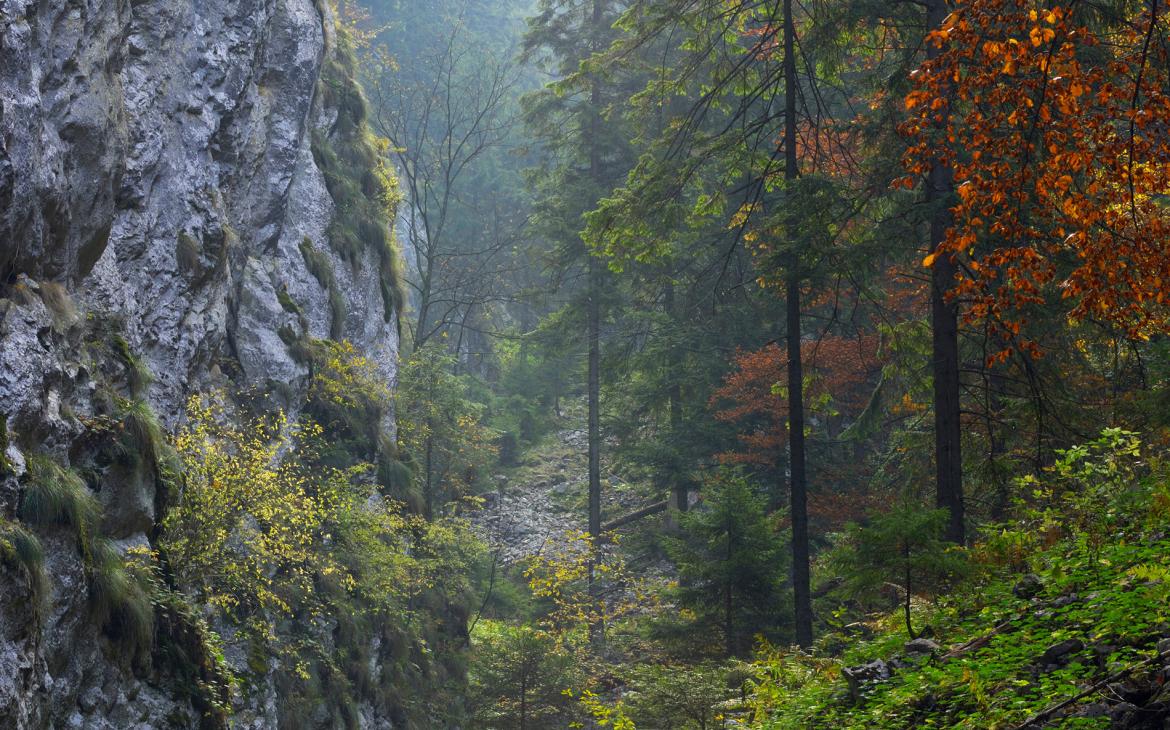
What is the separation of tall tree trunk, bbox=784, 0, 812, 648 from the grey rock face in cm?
731

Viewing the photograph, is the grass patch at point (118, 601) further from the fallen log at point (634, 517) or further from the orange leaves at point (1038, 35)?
the fallen log at point (634, 517)

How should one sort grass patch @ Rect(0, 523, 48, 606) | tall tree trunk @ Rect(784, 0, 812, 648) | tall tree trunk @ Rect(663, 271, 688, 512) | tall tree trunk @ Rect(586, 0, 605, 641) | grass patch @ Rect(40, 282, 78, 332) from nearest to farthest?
grass patch @ Rect(0, 523, 48, 606), grass patch @ Rect(40, 282, 78, 332), tall tree trunk @ Rect(784, 0, 812, 648), tall tree trunk @ Rect(663, 271, 688, 512), tall tree trunk @ Rect(586, 0, 605, 641)

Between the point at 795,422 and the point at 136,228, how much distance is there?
8.72m

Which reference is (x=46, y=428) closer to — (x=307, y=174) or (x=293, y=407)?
(x=293, y=407)

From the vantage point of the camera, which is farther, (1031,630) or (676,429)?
(676,429)

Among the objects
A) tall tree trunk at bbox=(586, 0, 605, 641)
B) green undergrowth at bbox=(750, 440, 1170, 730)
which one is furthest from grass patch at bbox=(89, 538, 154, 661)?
tall tree trunk at bbox=(586, 0, 605, 641)

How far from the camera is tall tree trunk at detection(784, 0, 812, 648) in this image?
11734 mm

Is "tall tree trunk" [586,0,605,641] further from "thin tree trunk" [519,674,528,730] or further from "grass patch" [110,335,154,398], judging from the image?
"grass patch" [110,335,154,398]

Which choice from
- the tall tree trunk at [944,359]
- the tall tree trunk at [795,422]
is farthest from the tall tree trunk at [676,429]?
the tall tree trunk at [944,359]

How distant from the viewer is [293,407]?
1677 centimetres

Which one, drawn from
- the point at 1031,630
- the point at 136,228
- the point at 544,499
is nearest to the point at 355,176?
the point at 136,228

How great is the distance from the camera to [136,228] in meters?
11.6

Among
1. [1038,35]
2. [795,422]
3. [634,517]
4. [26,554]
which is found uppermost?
[1038,35]

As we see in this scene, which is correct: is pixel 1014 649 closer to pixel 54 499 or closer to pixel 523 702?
pixel 54 499
